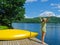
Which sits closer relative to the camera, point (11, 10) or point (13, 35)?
point (13, 35)

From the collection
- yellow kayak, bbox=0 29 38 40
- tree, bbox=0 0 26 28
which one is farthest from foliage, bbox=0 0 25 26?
yellow kayak, bbox=0 29 38 40

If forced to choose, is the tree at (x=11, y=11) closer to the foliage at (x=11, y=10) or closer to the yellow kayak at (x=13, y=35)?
the foliage at (x=11, y=10)

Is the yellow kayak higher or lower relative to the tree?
lower

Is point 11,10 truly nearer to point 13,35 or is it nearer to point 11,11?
point 11,11

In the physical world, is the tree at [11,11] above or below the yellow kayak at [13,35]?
above

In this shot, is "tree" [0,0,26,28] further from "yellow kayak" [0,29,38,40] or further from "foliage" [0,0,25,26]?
"yellow kayak" [0,29,38,40]

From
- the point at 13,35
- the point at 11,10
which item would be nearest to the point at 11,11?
the point at 11,10

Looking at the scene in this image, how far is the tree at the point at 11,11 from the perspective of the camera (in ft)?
111

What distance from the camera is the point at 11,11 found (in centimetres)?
3444

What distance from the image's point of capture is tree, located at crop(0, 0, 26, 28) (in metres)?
33.7

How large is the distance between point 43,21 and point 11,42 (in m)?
1.99

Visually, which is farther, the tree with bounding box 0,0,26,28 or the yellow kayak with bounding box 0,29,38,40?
the tree with bounding box 0,0,26,28

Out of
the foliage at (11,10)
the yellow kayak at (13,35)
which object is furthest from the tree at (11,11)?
the yellow kayak at (13,35)

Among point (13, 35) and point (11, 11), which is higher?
point (11, 11)
